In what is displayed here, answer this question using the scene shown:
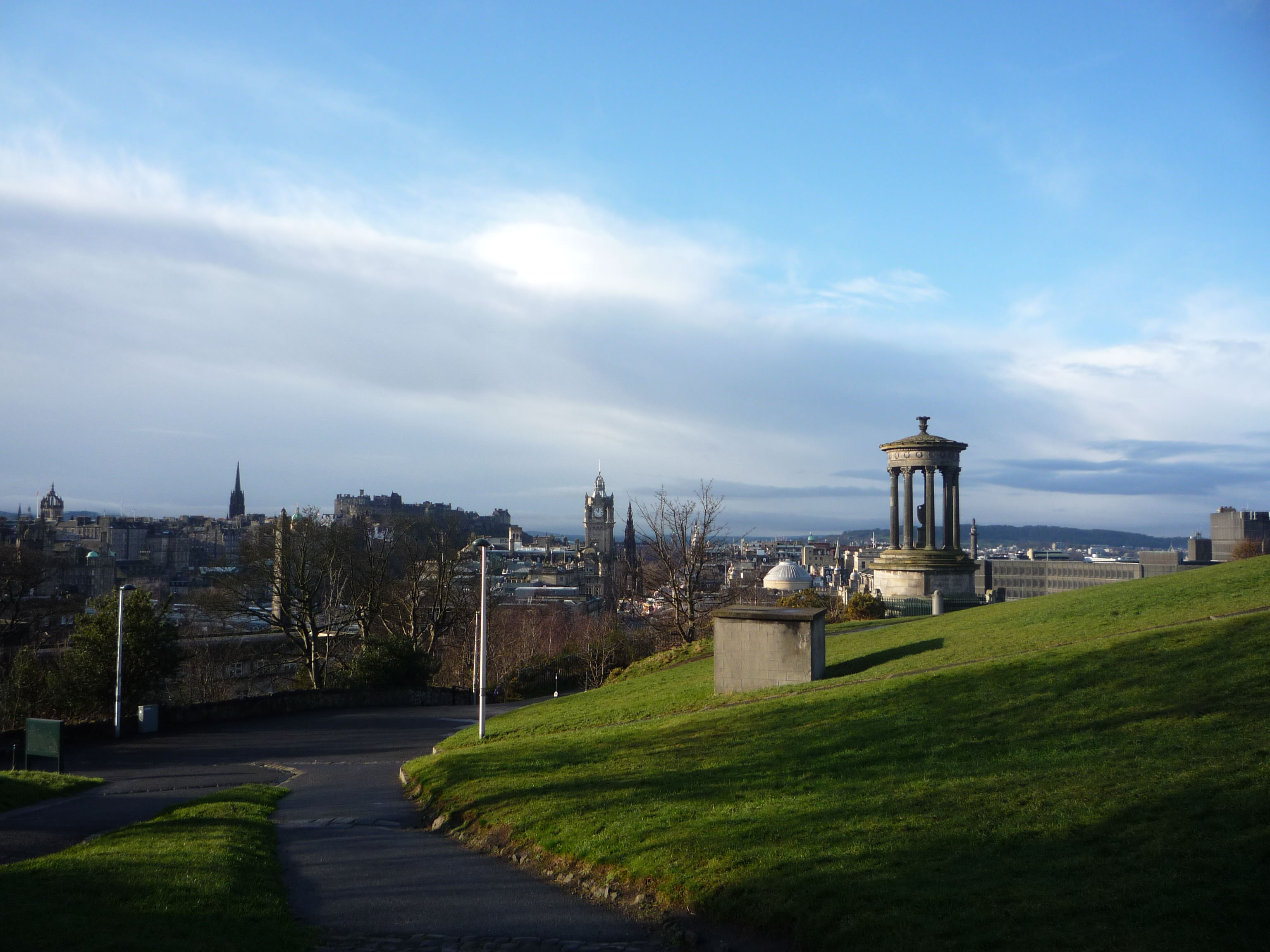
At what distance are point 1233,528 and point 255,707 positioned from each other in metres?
110

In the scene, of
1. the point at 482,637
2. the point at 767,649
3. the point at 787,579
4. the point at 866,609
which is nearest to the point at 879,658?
the point at 767,649

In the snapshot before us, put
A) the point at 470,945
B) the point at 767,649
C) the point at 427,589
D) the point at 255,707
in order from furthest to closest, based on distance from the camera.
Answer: the point at 427,589 → the point at 255,707 → the point at 767,649 → the point at 470,945

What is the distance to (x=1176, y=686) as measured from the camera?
10.5 m

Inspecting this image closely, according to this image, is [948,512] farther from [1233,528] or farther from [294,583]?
[1233,528]

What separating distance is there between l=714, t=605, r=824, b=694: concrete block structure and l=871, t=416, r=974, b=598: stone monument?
15.6 meters

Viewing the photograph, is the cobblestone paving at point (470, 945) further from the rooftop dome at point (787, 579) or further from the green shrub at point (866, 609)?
the rooftop dome at point (787, 579)

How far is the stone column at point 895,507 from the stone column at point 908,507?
0.31m

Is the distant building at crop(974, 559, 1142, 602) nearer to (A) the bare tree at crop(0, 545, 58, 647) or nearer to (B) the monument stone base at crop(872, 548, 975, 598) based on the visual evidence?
(B) the monument stone base at crop(872, 548, 975, 598)

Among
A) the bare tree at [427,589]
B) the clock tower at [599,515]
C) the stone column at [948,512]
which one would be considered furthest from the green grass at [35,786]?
the clock tower at [599,515]

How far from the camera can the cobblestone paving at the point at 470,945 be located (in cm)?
707

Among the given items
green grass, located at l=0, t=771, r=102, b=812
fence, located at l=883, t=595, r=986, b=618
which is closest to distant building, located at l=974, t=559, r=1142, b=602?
fence, located at l=883, t=595, r=986, b=618

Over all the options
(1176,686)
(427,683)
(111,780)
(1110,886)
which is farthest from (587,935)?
(427,683)

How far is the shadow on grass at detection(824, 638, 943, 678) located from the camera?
17453mm

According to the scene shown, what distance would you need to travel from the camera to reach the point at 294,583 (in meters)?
37.3
